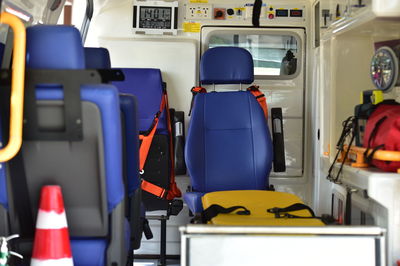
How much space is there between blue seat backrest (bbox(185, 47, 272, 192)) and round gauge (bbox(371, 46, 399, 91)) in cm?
114

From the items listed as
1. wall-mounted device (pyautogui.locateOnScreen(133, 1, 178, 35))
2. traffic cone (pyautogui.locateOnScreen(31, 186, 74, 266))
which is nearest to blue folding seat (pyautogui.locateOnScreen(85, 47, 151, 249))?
traffic cone (pyautogui.locateOnScreen(31, 186, 74, 266))

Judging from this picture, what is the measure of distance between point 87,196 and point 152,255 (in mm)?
2678

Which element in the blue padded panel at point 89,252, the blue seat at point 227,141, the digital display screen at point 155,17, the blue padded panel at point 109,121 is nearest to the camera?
the blue padded panel at point 109,121

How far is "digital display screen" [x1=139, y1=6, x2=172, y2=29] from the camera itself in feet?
15.3

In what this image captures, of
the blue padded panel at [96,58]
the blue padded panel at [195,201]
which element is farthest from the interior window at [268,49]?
the blue padded panel at [96,58]

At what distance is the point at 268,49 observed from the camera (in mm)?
4742

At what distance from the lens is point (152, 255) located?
15.3ft

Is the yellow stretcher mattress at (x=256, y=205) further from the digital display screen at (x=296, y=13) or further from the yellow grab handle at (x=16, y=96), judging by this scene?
the digital display screen at (x=296, y=13)

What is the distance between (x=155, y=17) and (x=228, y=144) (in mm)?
1444

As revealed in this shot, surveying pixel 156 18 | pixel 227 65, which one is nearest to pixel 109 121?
pixel 227 65

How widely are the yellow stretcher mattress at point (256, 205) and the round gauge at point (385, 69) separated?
78 cm

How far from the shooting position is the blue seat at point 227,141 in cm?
388

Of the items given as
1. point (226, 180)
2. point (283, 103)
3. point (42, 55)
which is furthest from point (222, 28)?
point (42, 55)

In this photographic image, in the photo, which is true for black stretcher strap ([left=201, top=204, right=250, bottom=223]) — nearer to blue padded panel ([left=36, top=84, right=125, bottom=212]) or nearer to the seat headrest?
blue padded panel ([left=36, top=84, right=125, bottom=212])
